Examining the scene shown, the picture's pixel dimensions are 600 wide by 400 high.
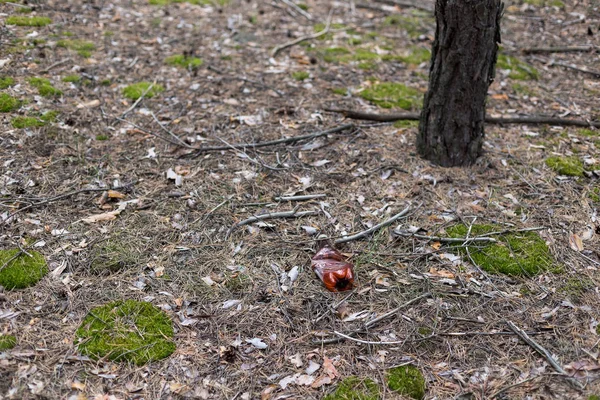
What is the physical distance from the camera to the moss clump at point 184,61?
6341 millimetres

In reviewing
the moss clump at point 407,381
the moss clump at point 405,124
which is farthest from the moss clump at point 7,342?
the moss clump at point 405,124

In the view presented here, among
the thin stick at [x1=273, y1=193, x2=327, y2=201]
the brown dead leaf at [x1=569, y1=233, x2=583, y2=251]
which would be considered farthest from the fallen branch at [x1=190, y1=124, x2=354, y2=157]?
the brown dead leaf at [x1=569, y1=233, x2=583, y2=251]

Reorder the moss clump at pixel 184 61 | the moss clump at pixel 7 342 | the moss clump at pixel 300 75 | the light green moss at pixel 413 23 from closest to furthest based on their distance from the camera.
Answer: the moss clump at pixel 7 342
the moss clump at pixel 300 75
the moss clump at pixel 184 61
the light green moss at pixel 413 23

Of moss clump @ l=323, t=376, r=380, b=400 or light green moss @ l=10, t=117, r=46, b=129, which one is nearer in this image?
moss clump @ l=323, t=376, r=380, b=400

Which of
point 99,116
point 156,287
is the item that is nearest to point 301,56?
point 99,116

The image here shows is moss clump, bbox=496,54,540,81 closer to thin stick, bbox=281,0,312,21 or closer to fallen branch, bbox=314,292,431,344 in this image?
thin stick, bbox=281,0,312,21

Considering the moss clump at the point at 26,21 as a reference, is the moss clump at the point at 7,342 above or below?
below

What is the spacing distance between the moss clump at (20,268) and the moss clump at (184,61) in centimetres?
332

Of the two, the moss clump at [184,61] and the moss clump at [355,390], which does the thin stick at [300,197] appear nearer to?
the moss clump at [355,390]

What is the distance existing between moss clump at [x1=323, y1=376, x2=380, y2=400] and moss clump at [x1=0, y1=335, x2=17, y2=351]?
1.90 meters

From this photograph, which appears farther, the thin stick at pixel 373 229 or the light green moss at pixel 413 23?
the light green moss at pixel 413 23

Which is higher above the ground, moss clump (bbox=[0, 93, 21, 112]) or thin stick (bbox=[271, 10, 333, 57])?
thin stick (bbox=[271, 10, 333, 57])

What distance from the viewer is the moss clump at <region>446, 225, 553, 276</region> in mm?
3752

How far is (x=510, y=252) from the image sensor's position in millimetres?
3867
